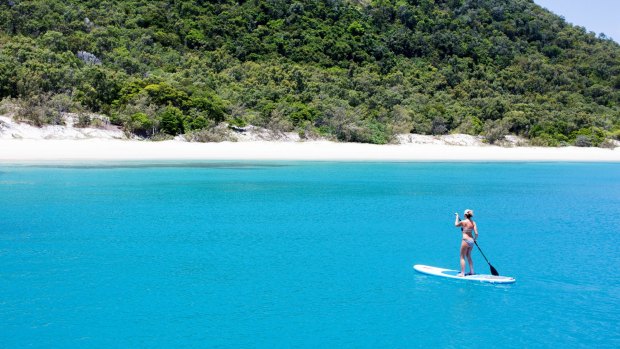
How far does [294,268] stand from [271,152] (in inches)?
1327

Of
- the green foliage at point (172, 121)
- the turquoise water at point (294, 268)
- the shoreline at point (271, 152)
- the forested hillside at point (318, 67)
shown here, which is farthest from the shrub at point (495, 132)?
the turquoise water at point (294, 268)

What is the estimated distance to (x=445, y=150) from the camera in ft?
168

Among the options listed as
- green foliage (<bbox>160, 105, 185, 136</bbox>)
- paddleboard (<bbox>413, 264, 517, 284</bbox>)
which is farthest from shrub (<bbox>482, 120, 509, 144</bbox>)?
paddleboard (<bbox>413, 264, 517, 284</bbox>)

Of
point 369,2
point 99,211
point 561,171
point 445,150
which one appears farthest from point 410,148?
point 369,2

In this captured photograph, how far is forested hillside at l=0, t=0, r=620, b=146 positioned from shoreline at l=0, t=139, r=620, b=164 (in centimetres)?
294

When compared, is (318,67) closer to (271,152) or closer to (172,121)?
(271,152)

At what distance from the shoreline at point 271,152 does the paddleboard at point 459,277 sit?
104ft

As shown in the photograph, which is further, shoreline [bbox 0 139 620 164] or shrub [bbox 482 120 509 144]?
shrub [bbox 482 120 509 144]

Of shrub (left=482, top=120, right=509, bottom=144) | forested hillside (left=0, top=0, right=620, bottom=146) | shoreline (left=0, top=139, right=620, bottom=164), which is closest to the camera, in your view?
shoreline (left=0, top=139, right=620, bottom=164)

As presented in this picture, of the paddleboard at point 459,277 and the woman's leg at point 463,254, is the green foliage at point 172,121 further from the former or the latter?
the woman's leg at point 463,254

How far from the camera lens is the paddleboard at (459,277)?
11766 mm

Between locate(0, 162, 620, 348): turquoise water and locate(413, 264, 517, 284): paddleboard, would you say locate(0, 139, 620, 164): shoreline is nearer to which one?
locate(0, 162, 620, 348): turquoise water

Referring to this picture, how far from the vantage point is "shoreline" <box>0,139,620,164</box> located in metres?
39.6

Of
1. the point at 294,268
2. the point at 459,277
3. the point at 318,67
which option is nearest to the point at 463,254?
the point at 459,277
